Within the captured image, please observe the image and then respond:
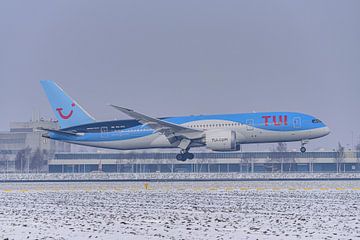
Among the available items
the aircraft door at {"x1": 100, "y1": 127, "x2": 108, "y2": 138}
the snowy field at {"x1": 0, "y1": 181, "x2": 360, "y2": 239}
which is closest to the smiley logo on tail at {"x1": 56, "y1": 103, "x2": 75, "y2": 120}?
the aircraft door at {"x1": 100, "y1": 127, "x2": 108, "y2": 138}

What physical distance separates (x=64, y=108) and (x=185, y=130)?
12.8m

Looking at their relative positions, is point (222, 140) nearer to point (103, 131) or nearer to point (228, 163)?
point (103, 131)

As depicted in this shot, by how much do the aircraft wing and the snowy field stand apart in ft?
43.0

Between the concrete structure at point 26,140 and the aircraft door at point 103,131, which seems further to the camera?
the concrete structure at point 26,140

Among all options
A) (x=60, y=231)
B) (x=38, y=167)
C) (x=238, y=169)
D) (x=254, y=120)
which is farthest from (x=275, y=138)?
(x=38, y=167)

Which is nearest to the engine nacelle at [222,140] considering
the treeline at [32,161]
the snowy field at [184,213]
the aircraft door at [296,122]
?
the aircraft door at [296,122]

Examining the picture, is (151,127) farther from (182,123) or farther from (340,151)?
(340,151)

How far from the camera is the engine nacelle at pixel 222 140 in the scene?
165 ft

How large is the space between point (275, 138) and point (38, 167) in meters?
67.1

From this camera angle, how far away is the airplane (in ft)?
165

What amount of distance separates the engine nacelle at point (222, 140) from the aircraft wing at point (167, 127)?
135 centimetres

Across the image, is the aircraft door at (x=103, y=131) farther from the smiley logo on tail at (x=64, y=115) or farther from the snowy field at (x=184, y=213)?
the snowy field at (x=184, y=213)

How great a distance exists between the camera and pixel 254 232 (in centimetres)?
2019

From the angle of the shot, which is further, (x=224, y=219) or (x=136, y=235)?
(x=224, y=219)
